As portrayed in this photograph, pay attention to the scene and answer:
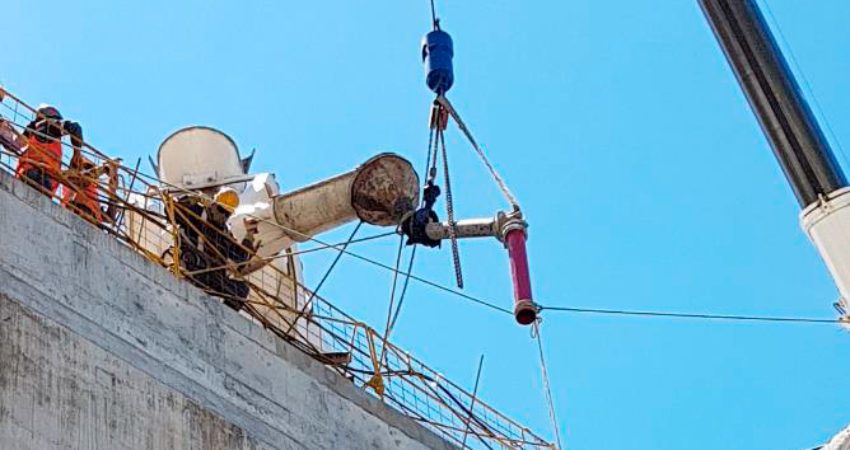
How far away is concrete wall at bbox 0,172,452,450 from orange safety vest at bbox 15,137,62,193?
152 centimetres

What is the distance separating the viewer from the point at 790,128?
15.7m

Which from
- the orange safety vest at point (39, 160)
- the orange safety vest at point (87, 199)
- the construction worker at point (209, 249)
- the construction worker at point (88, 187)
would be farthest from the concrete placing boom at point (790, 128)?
the orange safety vest at point (39, 160)

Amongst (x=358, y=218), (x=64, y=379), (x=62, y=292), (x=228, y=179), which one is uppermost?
(x=228, y=179)

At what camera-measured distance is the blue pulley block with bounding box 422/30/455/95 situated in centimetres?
1792

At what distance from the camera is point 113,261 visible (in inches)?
558

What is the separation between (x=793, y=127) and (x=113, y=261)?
21.5 ft

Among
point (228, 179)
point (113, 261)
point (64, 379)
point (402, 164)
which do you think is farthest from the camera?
point (228, 179)

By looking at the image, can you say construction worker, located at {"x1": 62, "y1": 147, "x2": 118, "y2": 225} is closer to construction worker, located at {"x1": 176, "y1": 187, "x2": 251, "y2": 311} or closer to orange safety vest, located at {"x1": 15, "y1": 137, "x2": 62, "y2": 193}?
orange safety vest, located at {"x1": 15, "y1": 137, "x2": 62, "y2": 193}

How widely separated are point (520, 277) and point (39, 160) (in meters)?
4.82

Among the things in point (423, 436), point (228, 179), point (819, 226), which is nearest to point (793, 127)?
point (819, 226)

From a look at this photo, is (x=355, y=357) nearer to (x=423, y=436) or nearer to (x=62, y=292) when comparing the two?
(x=423, y=436)

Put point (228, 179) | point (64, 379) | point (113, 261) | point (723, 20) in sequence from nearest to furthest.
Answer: point (64, 379) < point (113, 261) < point (723, 20) < point (228, 179)

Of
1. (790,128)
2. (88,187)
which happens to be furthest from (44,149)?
(790,128)

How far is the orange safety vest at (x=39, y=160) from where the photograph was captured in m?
15.4
